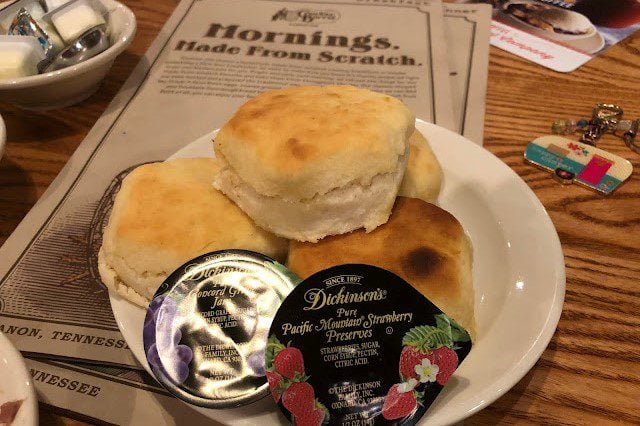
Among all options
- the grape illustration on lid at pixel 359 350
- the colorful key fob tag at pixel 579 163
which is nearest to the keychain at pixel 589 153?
the colorful key fob tag at pixel 579 163

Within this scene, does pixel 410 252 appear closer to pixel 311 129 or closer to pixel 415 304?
pixel 415 304

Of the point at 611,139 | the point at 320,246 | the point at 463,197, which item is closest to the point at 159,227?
the point at 320,246

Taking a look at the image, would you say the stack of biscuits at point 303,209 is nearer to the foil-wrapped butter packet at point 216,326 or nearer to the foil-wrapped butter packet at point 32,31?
the foil-wrapped butter packet at point 216,326

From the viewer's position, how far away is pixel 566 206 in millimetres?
Answer: 958

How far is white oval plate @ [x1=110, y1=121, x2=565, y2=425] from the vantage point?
1.91ft

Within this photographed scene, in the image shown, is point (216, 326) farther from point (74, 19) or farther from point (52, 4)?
point (52, 4)

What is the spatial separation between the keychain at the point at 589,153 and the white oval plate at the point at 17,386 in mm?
957

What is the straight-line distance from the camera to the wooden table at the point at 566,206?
0.69 m

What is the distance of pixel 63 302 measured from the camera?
829mm

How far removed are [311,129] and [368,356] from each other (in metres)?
0.30

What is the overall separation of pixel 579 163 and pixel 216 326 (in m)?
0.83

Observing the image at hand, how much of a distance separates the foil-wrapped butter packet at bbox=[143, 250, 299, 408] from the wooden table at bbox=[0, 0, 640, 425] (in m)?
0.22

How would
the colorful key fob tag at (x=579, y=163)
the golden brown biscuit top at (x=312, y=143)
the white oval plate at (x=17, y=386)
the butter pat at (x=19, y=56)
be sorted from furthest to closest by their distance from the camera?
the butter pat at (x=19, y=56)
the colorful key fob tag at (x=579, y=163)
the golden brown biscuit top at (x=312, y=143)
the white oval plate at (x=17, y=386)

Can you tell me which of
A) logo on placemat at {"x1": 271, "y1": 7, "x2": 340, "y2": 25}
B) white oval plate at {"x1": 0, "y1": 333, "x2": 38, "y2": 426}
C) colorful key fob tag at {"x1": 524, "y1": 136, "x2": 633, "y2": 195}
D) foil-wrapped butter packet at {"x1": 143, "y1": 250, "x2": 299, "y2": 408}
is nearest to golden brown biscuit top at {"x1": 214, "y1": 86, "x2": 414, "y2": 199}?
foil-wrapped butter packet at {"x1": 143, "y1": 250, "x2": 299, "y2": 408}
